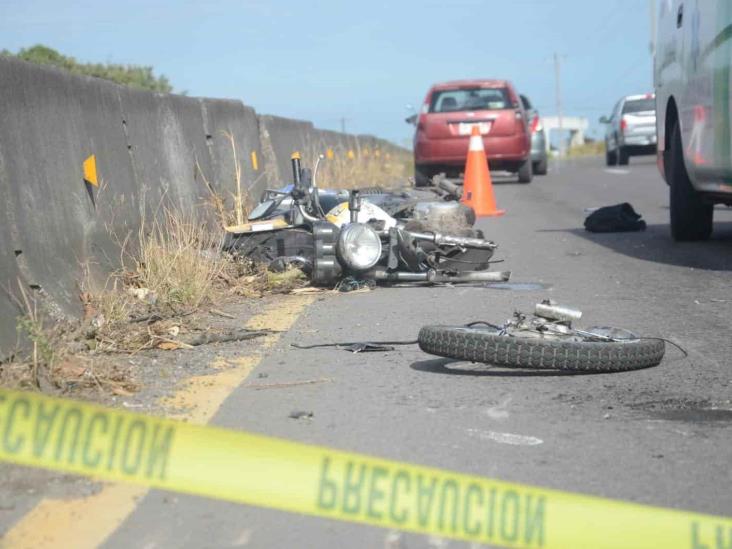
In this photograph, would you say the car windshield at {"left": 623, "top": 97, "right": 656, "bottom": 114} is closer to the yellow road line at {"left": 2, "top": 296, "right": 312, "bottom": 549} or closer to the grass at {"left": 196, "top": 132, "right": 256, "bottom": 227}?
the grass at {"left": 196, "top": 132, "right": 256, "bottom": 227}

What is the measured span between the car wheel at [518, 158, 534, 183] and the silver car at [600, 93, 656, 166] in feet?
33.9

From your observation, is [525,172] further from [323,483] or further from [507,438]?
[323,483]

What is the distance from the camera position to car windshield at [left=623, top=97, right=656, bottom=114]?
3378cm

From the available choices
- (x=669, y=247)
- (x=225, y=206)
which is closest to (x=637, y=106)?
(x=669, y=247)

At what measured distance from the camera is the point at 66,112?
23.7ft

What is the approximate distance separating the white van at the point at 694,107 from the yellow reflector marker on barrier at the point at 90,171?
4264mm

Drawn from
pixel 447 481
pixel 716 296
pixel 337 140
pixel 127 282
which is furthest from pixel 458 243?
pixel 337 140

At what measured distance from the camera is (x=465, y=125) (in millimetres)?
20609

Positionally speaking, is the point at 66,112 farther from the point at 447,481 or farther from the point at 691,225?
the point at 691,225

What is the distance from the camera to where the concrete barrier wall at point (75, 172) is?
6.06 m

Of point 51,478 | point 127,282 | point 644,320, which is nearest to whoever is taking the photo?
point 51,478

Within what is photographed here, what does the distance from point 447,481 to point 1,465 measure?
73.7 inches

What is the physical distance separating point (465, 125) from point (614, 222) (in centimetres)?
831

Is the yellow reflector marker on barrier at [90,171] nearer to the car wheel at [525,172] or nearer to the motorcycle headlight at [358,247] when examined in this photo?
the motorcycle headlight at [358,247]
